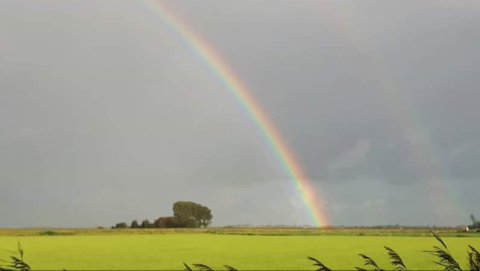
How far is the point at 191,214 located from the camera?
6250 inches

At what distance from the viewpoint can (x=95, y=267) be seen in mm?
36875

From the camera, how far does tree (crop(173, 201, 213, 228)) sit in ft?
517

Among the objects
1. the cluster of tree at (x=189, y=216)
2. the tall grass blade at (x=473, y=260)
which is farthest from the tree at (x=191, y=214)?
the tall grass blade at (x=473, y=260)

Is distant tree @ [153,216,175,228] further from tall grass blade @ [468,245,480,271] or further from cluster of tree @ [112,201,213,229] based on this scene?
tall grass blade @ [468,245,480,271]

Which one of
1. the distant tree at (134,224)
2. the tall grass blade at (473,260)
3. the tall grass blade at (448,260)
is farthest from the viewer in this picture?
the distant tree at (134,224)

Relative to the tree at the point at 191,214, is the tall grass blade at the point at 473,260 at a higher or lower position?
lower

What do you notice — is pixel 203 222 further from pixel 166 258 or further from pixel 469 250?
pixel 469 250

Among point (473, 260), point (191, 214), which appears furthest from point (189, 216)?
point (473, 260)

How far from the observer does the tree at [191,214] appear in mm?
157500

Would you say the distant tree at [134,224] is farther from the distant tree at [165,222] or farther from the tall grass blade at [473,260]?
the tall grass blade at [473,260]

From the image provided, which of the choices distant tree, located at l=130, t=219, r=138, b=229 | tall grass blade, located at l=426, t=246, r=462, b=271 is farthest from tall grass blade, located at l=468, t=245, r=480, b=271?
distant tree, located at l=130, t=219, r=138, b=229

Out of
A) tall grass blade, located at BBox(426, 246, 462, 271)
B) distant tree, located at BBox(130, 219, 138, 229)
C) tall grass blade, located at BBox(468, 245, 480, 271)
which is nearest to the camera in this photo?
tall grass blade, located at BBox(426, 246, 462, 271)

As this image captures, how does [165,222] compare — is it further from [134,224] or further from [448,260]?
[448,260]

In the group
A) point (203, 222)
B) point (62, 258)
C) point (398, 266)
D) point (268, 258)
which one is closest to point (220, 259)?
point (268, 258)
